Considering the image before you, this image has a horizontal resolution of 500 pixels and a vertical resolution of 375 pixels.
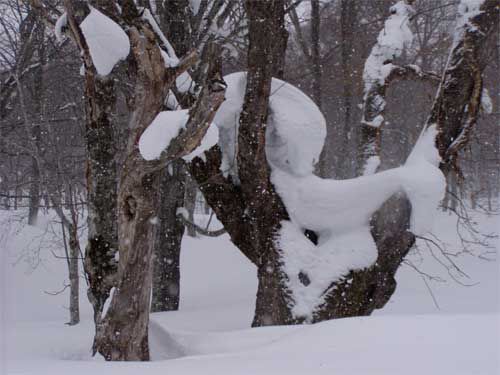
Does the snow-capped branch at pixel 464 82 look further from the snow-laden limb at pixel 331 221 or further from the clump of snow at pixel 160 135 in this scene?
the clump of snow at pixel 160 135

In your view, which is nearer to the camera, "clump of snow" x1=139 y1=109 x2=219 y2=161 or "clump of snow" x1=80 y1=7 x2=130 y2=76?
"clump of snow" x1=139 y1=109 x2=219 y2=161

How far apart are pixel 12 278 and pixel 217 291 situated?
20.4 feet

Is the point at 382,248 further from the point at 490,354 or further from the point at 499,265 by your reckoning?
the point at 499,265

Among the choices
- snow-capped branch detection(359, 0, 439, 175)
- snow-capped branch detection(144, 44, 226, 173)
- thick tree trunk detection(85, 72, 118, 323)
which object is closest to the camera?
snow-capped branch detection(144, 44, 226, 173)

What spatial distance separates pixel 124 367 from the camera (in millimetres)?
2916

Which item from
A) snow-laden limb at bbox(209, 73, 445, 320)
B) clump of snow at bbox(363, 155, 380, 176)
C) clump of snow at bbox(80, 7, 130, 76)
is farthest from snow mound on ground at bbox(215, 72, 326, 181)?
clump of snow at bbox(363, 155, 380, 176)

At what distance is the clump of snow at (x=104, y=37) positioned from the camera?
407cm

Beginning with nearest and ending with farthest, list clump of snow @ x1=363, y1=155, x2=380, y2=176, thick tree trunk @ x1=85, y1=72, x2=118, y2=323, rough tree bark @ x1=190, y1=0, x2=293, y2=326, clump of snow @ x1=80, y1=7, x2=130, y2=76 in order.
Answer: clump of snow @ x1=80, y1=7, x2=130, y2=76, thick tree trunk @ x1=85, y1=72, x2=118, y2=323, rough tree bark @ x1=190, y1=0, x2=293, y2=326, clump of snow @ x1=363, y1=155, x2=380, y2=176

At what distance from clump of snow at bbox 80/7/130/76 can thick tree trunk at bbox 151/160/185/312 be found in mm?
4084

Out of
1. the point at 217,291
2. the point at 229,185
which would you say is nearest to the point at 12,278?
the point at 217,291

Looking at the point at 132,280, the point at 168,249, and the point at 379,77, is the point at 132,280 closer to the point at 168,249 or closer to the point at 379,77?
the point at 168,249

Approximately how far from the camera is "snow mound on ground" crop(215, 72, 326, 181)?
17.0 ft

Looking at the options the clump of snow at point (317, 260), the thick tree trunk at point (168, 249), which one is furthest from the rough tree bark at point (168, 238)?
the clump of snow at point (317, 260)

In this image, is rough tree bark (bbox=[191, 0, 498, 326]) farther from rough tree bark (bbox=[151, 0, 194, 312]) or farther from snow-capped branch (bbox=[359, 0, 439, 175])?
rough tree bark (bbox=[151, 0, 194, 312])
